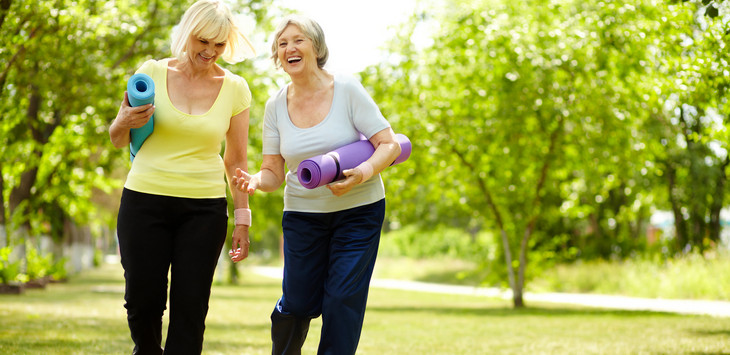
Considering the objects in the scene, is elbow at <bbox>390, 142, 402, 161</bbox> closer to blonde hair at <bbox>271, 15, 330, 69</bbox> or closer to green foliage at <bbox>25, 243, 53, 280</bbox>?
blonde hair at <bbox>271, 15, 330, 69</bbox>

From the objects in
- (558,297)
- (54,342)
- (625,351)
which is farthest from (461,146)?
(54,342)

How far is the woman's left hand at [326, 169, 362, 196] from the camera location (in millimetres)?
3605

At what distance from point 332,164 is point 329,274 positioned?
2.03 ft

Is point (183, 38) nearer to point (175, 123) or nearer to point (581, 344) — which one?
point (175, 123)

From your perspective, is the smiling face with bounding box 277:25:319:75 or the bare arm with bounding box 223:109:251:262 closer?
the smiling face with bounding box 277:25:319:75

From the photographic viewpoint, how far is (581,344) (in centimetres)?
834

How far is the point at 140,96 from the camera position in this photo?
138 inches

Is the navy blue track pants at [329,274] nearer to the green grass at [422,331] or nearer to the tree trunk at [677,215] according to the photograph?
the green grass at [422,331]

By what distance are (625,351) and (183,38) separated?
18.2 ft

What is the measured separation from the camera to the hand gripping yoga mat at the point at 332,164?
357cm

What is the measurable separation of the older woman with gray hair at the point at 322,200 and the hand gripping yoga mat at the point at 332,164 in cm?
7

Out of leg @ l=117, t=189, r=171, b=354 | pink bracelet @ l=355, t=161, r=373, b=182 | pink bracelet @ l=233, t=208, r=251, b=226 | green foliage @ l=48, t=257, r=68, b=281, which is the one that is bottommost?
green foliage @ l=48, t=257, r=68, b=281

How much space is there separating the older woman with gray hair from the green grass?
3263mm

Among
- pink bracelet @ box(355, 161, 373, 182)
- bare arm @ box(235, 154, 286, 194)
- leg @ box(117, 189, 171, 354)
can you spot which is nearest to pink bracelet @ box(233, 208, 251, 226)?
bare arm @ box(235, 154, 286, 194)
